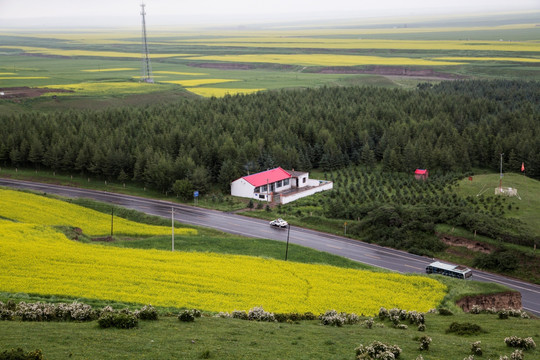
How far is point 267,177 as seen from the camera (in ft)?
272

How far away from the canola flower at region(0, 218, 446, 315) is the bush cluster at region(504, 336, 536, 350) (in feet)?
38.3

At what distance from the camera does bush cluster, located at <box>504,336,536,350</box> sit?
2595cm

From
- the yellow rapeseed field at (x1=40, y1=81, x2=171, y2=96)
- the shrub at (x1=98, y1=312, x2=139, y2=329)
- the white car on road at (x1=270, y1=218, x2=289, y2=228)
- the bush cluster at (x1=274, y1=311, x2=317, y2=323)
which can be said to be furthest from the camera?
the yellow rapeseed field at (x1=40, y1=81, x2=171, y2=96)

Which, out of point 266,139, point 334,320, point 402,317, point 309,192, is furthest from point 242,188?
point 334,320

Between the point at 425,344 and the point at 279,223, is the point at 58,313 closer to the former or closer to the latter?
the point at 425,344

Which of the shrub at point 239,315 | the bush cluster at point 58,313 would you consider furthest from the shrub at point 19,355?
the shrub at point 239,315

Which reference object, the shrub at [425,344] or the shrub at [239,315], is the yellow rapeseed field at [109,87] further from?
the shrub at [425,344]

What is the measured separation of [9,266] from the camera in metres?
40.6

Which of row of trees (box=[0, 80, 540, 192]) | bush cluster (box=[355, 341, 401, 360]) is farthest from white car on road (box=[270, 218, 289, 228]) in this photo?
bush cluster (box=[355, 341, 401, 360])

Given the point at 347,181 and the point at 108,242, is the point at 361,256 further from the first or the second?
the point at 347,181

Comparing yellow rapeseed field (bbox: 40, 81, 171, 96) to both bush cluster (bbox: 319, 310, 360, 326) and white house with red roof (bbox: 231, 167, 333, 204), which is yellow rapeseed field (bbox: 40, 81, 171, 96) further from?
bush cluster (bbox: 319, 310, 360, 326)

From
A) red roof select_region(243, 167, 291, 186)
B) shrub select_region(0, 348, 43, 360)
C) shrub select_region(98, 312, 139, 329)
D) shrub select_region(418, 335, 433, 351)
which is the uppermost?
shrub select_region(0, 348, 43, 360)

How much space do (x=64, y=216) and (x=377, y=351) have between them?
1961 inches

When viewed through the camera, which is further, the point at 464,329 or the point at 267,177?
the point at 267,177
